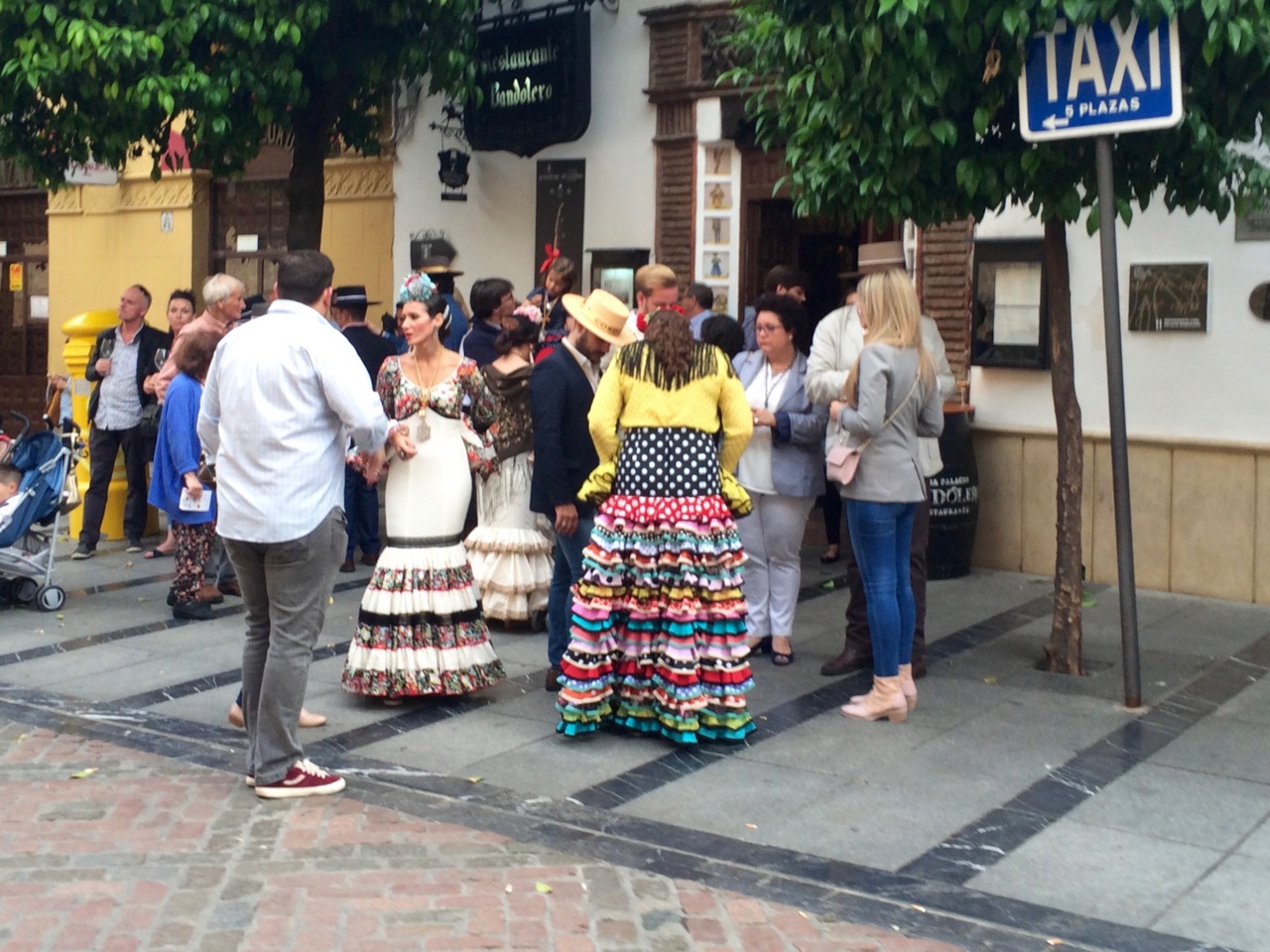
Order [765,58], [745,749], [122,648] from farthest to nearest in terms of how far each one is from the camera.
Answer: [122,648], [765,58], [745,749]

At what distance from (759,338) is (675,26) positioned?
16.4 feet

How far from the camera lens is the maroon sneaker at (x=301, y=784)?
5602 millimetres

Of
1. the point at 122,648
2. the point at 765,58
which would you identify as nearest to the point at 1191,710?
the point at 765,58

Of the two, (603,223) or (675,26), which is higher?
(675,26)

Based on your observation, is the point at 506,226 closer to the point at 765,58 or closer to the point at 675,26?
the point at 675,26

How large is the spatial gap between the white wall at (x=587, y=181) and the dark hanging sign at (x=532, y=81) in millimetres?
159

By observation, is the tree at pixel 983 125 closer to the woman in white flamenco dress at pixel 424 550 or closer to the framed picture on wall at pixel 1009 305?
the woman in white flamenco dress at pixel 424 550

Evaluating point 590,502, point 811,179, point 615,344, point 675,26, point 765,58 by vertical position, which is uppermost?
point 675,26

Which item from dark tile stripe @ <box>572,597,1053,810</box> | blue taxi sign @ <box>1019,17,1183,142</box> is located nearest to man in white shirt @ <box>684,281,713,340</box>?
dark tile stripe @ <box>572,597,1053,810</box>

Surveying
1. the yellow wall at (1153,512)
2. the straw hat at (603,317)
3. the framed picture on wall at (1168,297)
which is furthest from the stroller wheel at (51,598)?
the framed picture on wall at (1168,297)

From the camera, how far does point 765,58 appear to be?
7.23 meters

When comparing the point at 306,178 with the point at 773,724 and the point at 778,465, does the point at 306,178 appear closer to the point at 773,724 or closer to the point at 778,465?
the point at 778,465

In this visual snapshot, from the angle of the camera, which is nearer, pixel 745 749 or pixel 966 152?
pixel 745 749

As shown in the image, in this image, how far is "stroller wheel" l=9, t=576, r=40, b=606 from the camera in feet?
30.5
